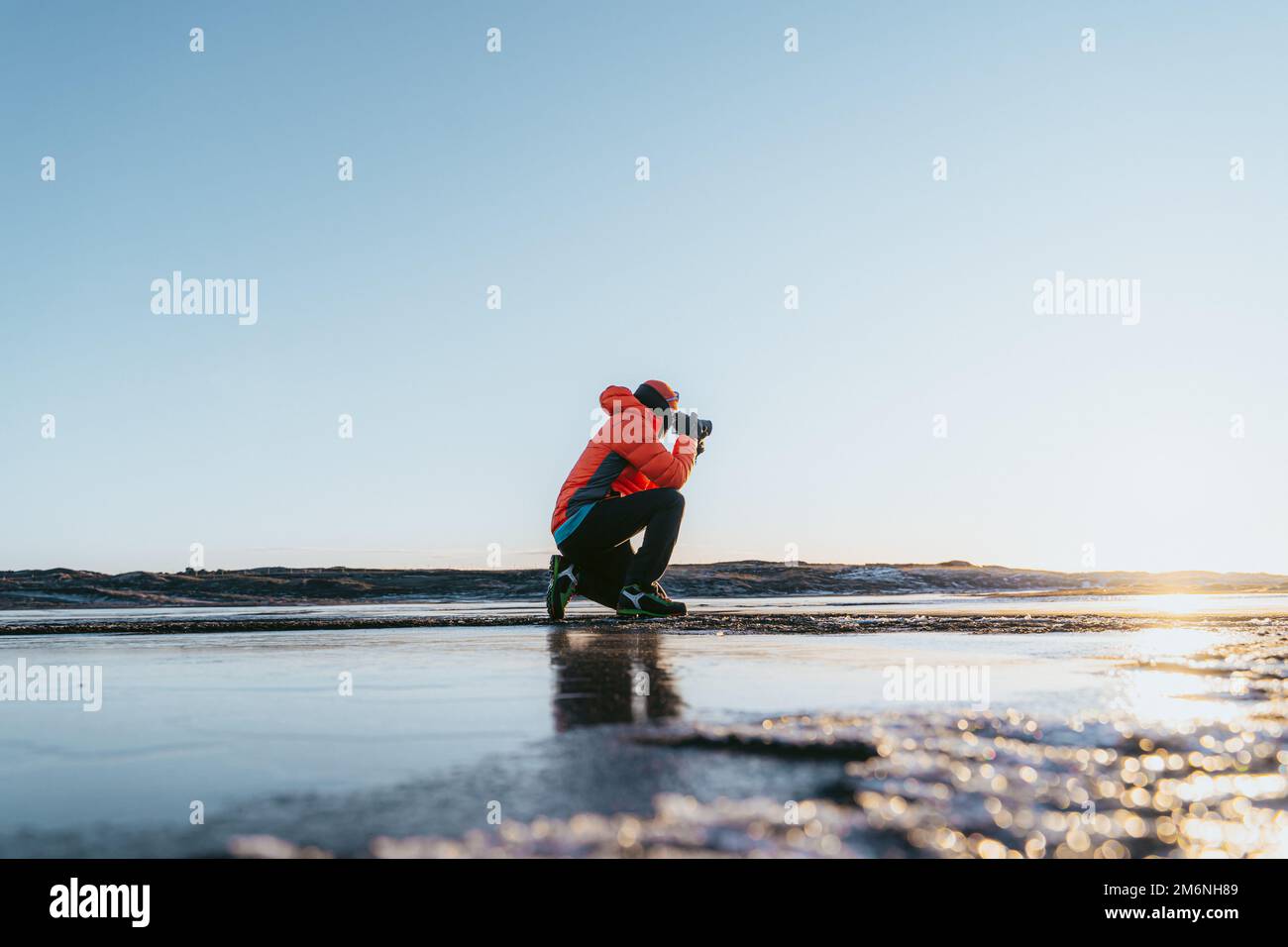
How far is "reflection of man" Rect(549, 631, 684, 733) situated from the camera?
184 centimetres

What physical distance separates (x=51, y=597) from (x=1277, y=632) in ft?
64.9

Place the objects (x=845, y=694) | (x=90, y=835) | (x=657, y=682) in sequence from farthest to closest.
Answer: (x=657, y=682)
(x=845, y=694)
(x=90, y=835)

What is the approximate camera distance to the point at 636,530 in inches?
217

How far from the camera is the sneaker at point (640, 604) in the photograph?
5441mm

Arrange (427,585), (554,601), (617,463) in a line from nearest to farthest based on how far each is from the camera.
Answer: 1. (617,463)
2. (554,601)
3. (427,585)

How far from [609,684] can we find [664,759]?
906 mm

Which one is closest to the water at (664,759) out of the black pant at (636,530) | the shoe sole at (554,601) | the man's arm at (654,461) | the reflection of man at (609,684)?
the reflection of man at (609,684)

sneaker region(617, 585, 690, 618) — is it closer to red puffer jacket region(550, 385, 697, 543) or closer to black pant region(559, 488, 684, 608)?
black pant region(559, 488, 684, 608)

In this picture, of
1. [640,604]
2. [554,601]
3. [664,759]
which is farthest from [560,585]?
[664,759]

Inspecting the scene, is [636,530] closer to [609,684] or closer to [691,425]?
[691,425]

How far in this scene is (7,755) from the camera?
1.63m

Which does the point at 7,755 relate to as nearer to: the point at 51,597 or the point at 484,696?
the point at 484,696
